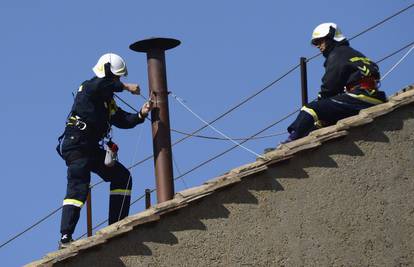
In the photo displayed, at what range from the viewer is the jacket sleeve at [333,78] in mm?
14266

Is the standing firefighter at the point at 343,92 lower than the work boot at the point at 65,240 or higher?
higher

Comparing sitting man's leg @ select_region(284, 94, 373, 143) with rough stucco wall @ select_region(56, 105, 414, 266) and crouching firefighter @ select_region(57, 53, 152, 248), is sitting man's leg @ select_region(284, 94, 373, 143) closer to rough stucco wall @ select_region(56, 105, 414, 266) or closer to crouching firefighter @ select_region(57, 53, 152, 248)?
rough stucco wall @ select_region(56, 105, 414, 266)

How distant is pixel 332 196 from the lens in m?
12.8

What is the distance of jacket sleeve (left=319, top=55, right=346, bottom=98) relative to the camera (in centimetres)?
1427

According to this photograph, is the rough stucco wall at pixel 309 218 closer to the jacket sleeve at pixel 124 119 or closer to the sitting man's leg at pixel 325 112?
the sitting man's leg at pixel 325 112

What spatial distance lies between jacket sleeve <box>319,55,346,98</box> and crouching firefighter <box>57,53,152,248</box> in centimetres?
197

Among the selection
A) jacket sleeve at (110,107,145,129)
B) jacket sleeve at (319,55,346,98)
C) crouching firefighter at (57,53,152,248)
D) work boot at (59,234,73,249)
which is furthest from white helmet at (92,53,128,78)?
jacket sleeve at (319,55,346,98)

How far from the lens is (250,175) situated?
1273cm

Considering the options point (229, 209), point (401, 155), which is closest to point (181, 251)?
point (229, 209)

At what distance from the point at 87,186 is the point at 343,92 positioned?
2.97 meters

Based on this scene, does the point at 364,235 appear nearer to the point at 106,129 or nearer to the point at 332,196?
the point at 332,196

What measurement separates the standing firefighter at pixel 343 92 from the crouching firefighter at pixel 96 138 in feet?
5.89

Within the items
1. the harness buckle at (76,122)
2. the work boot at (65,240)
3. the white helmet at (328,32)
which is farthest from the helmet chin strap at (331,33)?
the work boot at (65,240)

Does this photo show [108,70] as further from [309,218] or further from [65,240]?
[309,218]
